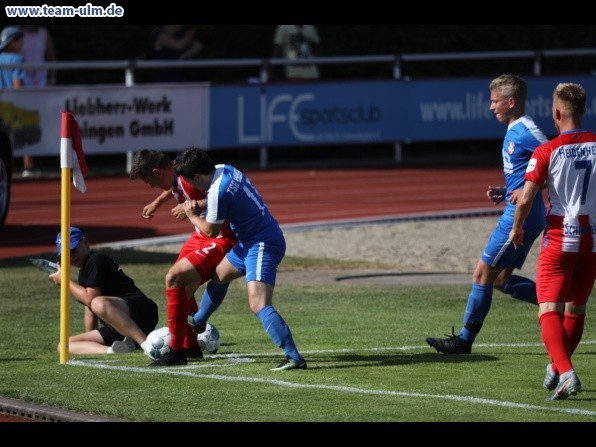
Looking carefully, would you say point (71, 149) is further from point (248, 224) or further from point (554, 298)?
point (554, 298)

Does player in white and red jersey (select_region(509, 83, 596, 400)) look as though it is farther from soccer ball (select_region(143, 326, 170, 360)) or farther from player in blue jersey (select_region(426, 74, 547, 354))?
soccer ball (select_region(143, 326, 170, 360))

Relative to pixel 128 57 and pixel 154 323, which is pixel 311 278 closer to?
pixel 154 323

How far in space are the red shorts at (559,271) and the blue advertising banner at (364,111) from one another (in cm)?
1623

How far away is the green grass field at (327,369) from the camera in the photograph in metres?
9.10

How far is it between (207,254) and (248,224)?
0.49 metres

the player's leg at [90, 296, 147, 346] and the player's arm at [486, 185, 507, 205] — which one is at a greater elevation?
the player's arm at [486, 185, 507, 205]

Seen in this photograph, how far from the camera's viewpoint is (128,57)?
91.6 feet

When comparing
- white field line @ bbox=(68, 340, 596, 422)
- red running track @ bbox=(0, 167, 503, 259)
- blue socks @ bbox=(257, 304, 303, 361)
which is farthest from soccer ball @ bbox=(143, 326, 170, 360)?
red running track @ bbox=(0, 167, 503, 259)

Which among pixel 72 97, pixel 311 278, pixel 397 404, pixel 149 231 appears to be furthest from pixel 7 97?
pixel 397 404

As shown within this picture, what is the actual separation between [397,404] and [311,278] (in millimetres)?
6855

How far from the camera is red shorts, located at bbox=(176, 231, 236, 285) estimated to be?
36.5 ft

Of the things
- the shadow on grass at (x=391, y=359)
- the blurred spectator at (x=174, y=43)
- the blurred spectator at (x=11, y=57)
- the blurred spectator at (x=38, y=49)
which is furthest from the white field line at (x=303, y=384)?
the blurred spectator at (x=174, y=43)

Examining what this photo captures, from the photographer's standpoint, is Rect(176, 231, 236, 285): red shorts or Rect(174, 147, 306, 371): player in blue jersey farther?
Rect(176, 231, 236, 285): red shorts

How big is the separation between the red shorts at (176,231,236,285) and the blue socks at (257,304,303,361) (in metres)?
0.74
